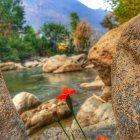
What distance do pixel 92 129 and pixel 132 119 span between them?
393 cm

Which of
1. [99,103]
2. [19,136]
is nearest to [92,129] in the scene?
[19,136]

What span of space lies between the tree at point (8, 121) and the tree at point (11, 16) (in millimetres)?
66719

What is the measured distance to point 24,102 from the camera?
14625 mm

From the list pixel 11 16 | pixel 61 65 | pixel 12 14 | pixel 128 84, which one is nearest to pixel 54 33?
pixel 11 16

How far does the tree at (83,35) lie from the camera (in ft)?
162

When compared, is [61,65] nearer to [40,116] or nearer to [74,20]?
[74,20]

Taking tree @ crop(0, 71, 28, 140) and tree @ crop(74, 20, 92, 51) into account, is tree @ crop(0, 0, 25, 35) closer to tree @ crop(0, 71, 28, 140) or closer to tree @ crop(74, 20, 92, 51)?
tree @ crop(74, 20, 92, 51)

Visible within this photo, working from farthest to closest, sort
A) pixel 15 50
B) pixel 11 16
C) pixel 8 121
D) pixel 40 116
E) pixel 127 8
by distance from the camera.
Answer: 1. pixel 11 16
2. pixel 15 50
3. pixel 127 8
4. pixel 40 116
5. pixel 8 121

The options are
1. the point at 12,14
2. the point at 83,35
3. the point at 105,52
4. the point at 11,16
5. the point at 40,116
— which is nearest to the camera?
the point at 105,52

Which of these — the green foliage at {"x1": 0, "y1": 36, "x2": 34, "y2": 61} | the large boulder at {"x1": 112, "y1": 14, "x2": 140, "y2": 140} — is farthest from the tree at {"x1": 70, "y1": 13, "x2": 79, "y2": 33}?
the large boulder at {"x1": 112, "y1": 14, "x2": 140, "y2": 140}

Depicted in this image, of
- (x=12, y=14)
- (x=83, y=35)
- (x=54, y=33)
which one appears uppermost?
(x=12, y=14)

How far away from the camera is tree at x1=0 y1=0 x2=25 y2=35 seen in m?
69.7

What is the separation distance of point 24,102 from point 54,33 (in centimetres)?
4069

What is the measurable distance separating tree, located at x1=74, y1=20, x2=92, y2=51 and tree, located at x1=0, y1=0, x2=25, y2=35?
71.1 ft
